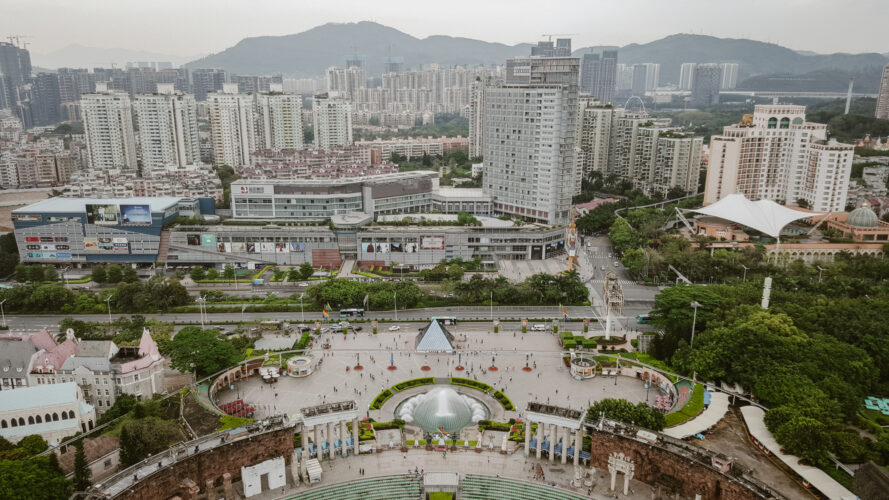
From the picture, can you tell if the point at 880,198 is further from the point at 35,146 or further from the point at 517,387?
the point at 35,146

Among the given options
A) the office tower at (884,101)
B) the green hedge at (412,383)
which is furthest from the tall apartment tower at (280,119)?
the office tower at (884,101)

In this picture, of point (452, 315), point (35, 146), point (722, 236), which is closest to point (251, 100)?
point (35, 146)

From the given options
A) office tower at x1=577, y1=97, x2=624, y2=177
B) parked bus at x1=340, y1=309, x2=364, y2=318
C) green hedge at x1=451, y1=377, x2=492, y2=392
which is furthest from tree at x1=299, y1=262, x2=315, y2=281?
office tower at x1=577, y1=97, x2=624, y2=177

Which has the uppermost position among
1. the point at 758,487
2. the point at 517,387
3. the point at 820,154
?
the point at 820,154

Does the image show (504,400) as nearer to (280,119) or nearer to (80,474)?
(80,474)

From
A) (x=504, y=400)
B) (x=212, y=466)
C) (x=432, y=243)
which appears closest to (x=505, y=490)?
(x=504, y=400)

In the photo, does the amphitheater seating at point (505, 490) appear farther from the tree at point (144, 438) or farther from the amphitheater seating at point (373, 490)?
the tree at point (144, 438)

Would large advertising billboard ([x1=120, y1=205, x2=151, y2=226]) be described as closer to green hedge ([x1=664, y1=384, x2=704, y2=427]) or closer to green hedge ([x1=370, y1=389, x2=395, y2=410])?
green hedge ([x1=370, y1=389, x2=395, y2=410])
